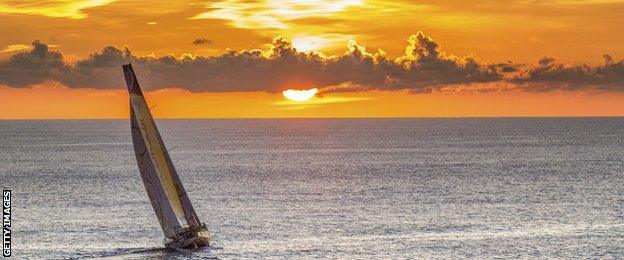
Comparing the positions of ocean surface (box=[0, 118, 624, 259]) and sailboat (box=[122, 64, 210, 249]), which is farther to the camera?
ocean surface (box=[0, 118, 624, 259])

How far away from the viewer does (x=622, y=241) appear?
83500mm

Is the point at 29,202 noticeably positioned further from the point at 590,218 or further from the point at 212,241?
the point at 590,218

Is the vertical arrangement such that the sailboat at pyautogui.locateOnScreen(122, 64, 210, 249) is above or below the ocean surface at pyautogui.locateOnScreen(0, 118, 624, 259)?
above

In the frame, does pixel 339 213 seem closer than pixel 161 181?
No

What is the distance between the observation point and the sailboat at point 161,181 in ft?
232

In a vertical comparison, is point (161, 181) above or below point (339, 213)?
above

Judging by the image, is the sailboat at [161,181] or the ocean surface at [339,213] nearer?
the sailboat at [161,181]

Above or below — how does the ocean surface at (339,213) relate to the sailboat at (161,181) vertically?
below

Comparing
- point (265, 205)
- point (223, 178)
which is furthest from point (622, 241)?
point (223, 178)

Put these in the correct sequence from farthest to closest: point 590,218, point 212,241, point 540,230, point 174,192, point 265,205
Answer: point 265,205 < point 590,218 < point 540,230 < point 212,241 < point 174,192

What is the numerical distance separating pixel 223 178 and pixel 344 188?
25490 mm

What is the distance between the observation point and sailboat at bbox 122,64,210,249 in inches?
2778

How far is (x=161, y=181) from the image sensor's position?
73.1 metres

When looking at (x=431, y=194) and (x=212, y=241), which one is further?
(x=431, y=194)
